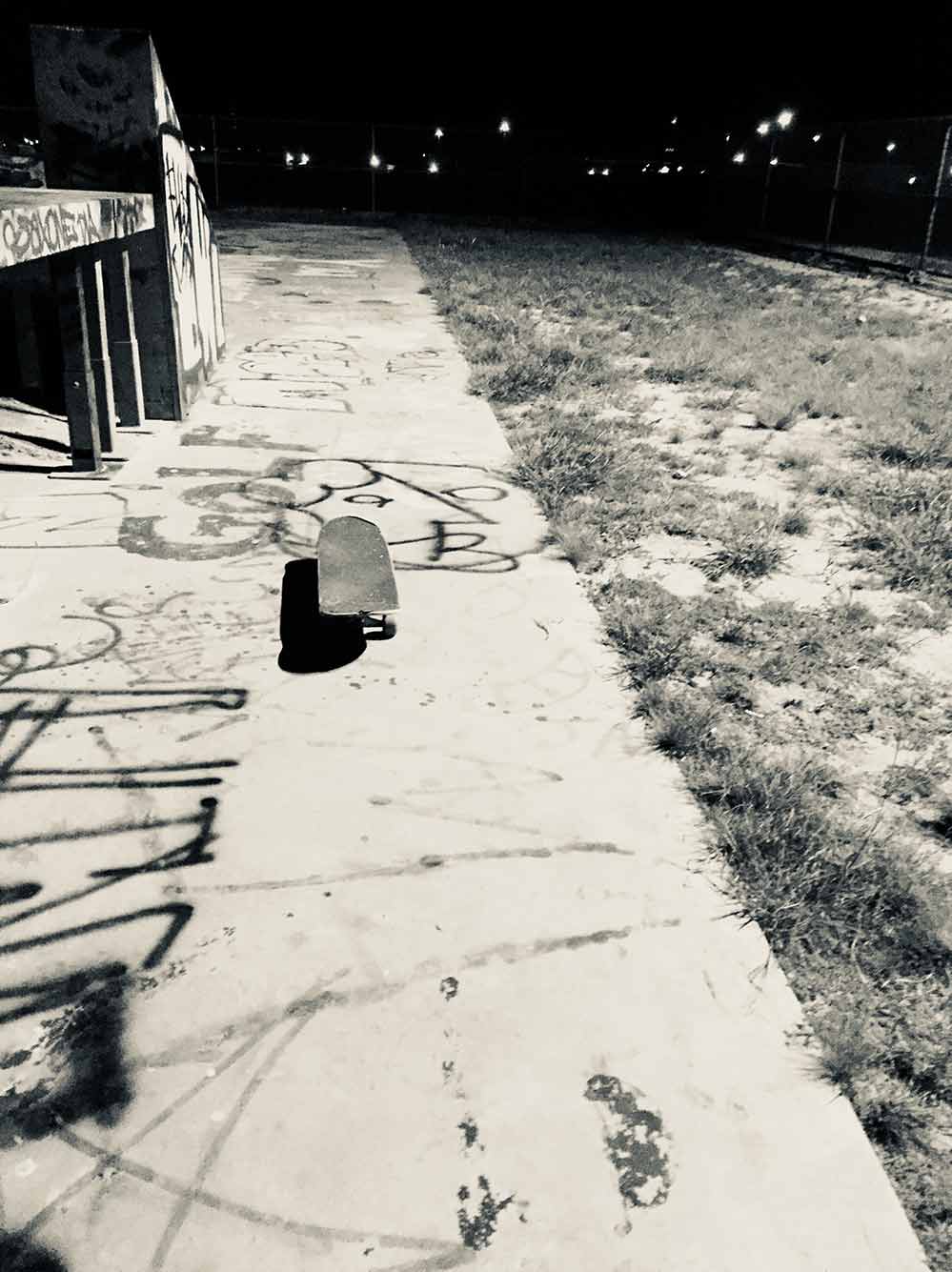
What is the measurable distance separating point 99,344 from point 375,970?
14.8 ft

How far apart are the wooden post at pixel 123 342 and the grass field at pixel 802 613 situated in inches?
106

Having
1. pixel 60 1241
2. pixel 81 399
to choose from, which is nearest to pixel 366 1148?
pixel 60 1241

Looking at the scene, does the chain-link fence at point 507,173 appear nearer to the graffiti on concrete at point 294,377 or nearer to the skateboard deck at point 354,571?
the graffiti on concrete at point 294,377

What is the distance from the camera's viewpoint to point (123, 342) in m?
6.02

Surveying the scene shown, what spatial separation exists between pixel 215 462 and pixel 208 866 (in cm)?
380

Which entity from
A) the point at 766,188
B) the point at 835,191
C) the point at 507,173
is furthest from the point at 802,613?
the point at 507,173

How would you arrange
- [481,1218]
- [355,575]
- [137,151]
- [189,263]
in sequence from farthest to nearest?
[189,263], [137,151], [355,575], [481,1218]

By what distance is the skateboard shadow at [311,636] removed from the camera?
11.4ft

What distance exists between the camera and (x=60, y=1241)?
1573 millimetres

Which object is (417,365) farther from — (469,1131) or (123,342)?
(469,1131)

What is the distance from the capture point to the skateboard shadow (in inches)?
137

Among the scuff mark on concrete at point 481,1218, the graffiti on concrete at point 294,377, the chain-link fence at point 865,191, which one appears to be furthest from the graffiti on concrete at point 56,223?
the chain-link fence at point 865,191

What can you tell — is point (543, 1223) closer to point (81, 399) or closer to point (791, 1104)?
point (791, 1104)

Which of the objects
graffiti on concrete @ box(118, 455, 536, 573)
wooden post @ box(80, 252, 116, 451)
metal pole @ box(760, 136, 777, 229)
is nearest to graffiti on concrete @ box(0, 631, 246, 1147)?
graffiti on concrete @ box(118, 455, 536, 573)
